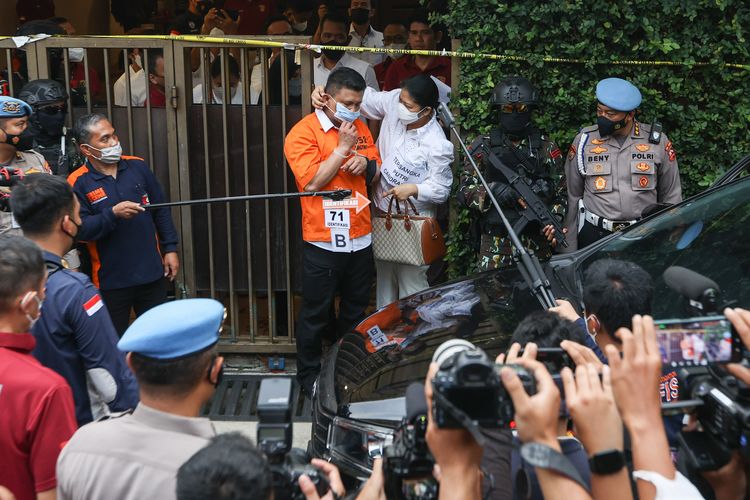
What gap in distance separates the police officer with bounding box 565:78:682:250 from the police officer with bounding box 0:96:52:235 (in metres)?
3.43

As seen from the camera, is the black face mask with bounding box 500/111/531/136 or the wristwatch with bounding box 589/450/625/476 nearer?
the wristwatch with bounding box 589/450/625/476

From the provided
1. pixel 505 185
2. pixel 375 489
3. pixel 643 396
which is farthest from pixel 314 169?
pixel 643 396

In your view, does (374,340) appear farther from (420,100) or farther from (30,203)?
(420,100)

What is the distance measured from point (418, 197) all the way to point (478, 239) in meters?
0.54

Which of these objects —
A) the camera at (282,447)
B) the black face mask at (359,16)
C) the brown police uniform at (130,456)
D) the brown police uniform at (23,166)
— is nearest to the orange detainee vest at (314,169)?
the brown police uniform at (23,166)

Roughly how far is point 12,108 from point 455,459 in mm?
3917

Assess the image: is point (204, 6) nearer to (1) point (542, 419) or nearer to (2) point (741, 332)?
(2) point (741, 332)

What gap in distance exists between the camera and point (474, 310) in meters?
4.25

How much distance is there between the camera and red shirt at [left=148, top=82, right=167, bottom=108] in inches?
243

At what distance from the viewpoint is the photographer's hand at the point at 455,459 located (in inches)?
76.2

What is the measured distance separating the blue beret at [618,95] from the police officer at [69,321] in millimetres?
3366

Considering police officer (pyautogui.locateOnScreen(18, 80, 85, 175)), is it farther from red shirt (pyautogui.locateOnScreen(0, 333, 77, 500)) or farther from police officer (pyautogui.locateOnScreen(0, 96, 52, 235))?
red shirt (pyautogui.locateOnScreen(0, 333, 77, 500))

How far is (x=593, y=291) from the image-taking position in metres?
2.78

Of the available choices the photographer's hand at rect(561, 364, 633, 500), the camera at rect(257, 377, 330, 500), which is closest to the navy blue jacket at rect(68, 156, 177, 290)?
the camera at rect(257, 377, 330, 500)
